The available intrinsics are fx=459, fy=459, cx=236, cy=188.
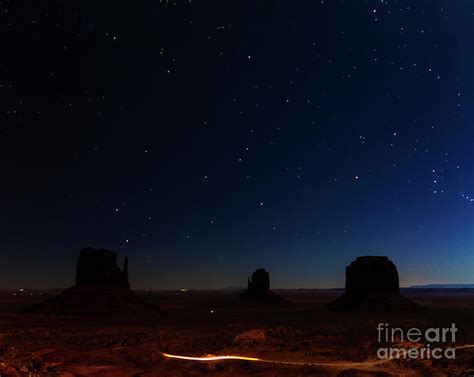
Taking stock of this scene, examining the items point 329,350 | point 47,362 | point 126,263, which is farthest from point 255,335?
point 126,263

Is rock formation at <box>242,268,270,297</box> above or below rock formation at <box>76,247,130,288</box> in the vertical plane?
below

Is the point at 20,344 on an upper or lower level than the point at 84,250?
lower

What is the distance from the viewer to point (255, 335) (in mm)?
22859

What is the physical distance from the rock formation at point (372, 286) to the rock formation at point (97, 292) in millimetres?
27766

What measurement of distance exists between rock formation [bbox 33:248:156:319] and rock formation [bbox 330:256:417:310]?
1093 inches

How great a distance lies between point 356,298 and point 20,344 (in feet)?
153

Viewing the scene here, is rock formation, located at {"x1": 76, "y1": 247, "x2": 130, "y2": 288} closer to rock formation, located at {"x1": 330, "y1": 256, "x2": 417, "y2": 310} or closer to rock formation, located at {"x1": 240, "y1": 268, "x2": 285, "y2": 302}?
rock formation, located at {"x1": 330, "y1": 256, "x2": 417, "y2": 310}

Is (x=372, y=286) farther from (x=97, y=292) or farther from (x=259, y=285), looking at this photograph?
(x=259, y=285)

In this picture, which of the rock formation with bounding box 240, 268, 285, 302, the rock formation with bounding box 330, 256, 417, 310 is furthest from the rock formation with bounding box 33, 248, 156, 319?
the rock formation with bounding box 240, 268, 285, 302

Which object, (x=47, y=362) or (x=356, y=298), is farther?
Result: (x=356, y=298)

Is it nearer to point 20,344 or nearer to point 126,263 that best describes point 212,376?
point 20,344

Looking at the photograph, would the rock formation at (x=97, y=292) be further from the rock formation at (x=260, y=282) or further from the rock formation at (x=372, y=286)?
the rock formation at (x=260, y=282)

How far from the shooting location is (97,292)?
5341cm

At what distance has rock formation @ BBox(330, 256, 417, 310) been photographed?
5728 centimetres
